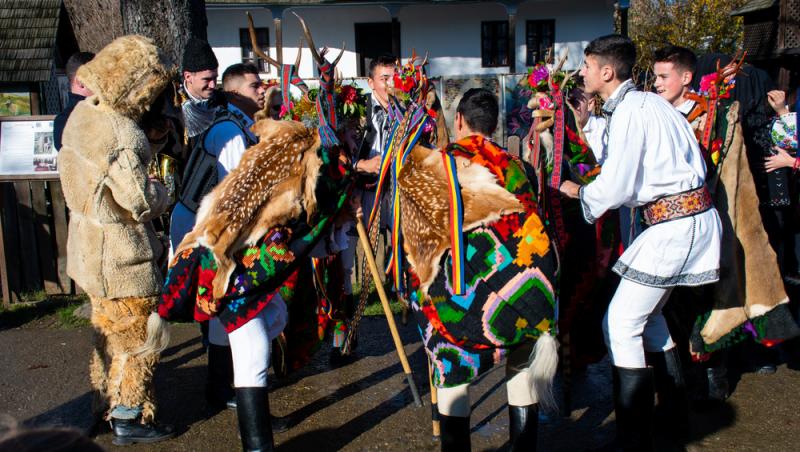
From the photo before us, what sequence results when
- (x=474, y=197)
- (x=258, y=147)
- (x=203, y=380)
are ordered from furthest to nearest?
(x=203, y=380), (x=258, y=147), (x=474, y=197)

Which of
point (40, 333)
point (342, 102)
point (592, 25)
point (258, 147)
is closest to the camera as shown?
point (258, 147)

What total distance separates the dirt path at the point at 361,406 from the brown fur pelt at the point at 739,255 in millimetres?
576

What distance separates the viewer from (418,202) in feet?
10.3

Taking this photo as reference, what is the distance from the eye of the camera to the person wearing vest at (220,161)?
398 cm

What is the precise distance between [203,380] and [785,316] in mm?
3675

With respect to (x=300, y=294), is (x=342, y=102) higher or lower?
higher

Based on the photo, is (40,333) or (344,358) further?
(40,333)

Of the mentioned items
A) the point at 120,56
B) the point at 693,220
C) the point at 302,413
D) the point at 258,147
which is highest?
the point at 120,56

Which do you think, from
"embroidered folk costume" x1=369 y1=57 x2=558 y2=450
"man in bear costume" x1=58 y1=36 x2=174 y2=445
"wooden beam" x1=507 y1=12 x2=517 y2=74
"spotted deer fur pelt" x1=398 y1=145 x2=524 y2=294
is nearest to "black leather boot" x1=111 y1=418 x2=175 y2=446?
"man in bear costume" x1=58 y1=36 x2=174 y2=445

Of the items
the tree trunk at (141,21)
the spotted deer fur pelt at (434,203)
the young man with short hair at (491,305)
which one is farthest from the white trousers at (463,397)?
the tree trunk at (141,21)

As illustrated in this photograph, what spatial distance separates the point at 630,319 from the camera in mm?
3406

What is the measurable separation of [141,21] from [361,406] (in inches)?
152

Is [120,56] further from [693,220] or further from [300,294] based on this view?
[693,220]

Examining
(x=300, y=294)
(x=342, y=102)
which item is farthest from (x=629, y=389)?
(x=342, y=102)
